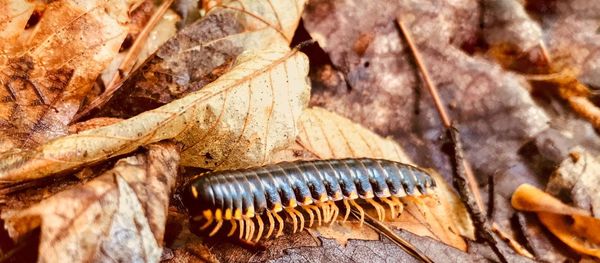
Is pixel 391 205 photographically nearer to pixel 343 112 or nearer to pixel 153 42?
pixel 343 112

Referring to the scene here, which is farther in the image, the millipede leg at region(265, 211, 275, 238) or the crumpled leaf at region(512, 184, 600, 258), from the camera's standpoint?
the crumpled leaf at region(512, 184, 600, 258)

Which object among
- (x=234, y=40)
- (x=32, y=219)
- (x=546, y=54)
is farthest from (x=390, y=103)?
(x=32, y=219)

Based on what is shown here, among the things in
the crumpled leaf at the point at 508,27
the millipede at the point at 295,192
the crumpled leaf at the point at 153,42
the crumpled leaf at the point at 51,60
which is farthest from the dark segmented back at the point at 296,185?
the crumpled leaf at the point at 508,27

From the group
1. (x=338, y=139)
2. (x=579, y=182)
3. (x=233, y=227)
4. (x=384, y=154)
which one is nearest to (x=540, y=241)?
(x=579, y=182)

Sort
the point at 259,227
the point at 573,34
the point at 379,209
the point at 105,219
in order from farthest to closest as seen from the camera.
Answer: the point at 573,34, the point at 379,209, the point at 259,227, the point at 105,219

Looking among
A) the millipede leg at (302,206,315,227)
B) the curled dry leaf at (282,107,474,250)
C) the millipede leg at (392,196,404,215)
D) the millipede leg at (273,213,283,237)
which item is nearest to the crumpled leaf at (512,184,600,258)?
the curled dry leaf at (282,107,474,250)

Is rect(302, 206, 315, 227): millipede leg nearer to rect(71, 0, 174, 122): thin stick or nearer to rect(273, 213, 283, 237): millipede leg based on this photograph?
rect(273, 213, 283, 237): millipede leg

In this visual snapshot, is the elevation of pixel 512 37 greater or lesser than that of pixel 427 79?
greater
